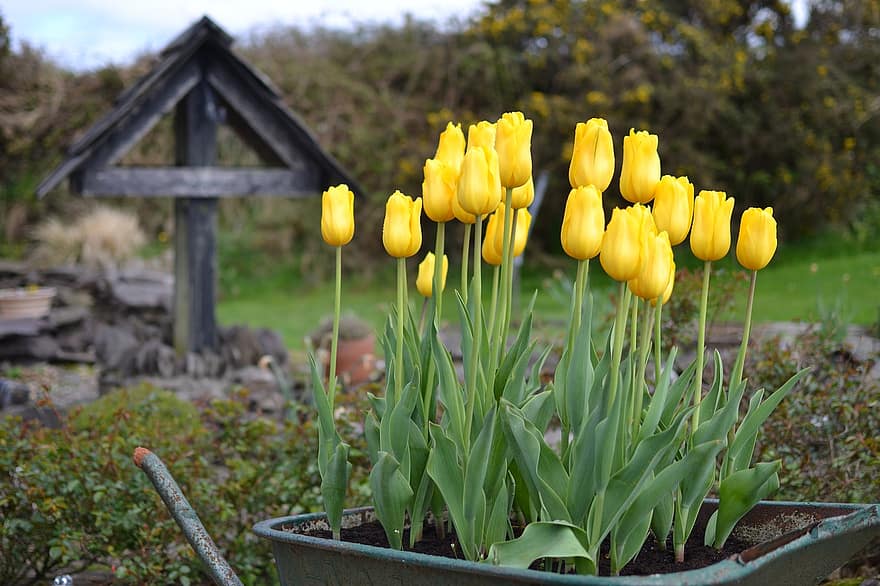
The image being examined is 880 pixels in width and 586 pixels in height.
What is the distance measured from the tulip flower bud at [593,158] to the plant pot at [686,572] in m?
0.58

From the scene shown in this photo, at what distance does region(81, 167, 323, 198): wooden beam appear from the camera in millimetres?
5973

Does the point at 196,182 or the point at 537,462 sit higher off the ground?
the point at 196,182

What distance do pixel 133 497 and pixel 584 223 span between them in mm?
1891

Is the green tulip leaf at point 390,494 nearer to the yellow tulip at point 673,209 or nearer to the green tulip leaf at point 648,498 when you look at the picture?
the green tulip leaf at point 648,498

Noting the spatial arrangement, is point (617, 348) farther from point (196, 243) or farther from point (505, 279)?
point (196, 243)

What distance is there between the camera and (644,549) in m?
1.74

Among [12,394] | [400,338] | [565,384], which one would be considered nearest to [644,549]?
[565,384]

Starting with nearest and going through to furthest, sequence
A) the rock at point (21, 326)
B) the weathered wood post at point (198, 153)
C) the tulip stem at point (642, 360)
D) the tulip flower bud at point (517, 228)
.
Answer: the tulip stem at point (642, 360) < the tulip flower bud at point (517, 228) < the weathered wood post at point (198, 153) < the rock at point (21, 326)

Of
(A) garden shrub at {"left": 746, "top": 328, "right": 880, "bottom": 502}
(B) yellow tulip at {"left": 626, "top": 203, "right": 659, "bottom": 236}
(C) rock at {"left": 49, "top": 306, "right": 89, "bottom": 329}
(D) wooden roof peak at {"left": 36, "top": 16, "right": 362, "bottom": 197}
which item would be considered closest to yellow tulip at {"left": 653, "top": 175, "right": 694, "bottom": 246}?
(B) yellow tulip at {"left": 626, "top": 203, "right": 659, "bottom": 236}

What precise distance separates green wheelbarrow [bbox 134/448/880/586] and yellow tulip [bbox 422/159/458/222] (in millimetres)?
532

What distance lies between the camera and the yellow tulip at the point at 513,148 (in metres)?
1.49

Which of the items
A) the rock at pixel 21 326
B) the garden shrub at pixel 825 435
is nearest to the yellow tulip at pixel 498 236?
the garden shrub at pixel 825 435

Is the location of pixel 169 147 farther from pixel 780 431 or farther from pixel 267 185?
pixel 780 431

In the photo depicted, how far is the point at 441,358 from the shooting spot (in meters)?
1.63
